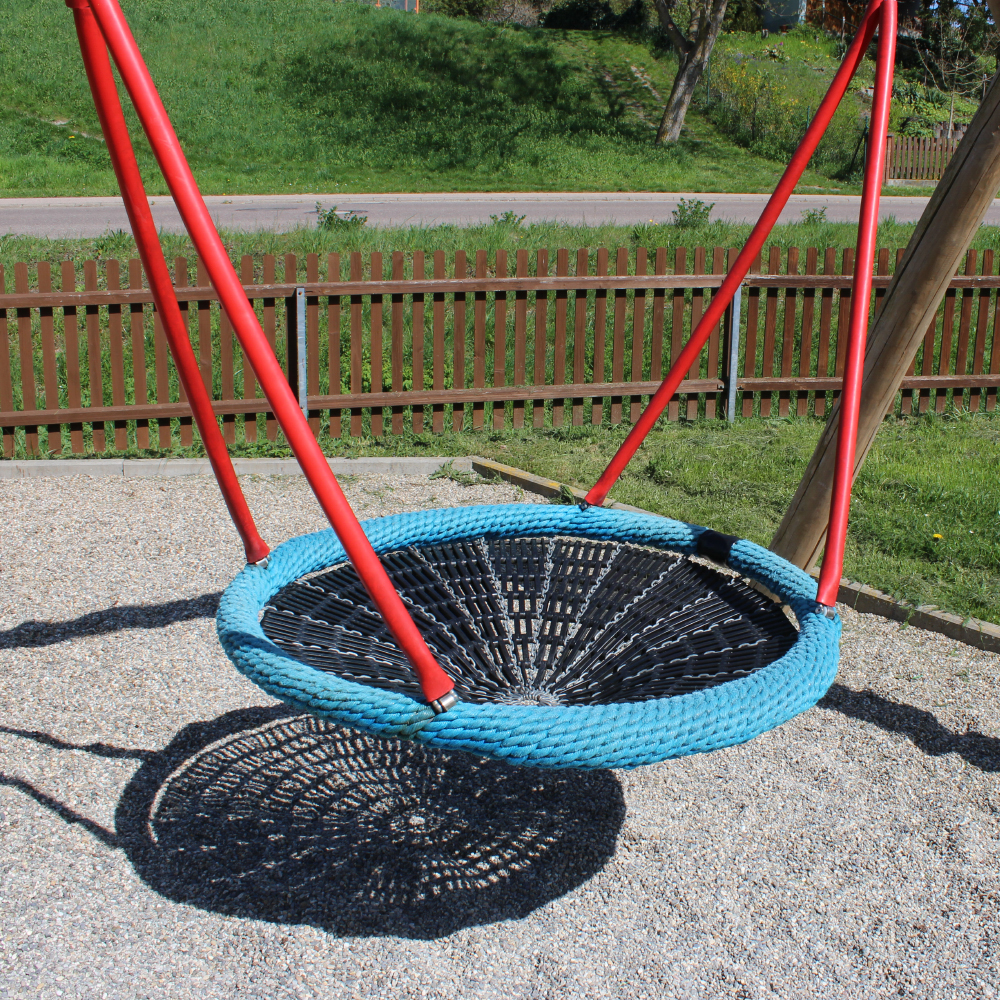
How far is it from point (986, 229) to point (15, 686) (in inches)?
441

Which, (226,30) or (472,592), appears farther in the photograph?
(226,30)

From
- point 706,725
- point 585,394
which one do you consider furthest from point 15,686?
point 585,394

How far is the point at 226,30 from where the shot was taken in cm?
2448

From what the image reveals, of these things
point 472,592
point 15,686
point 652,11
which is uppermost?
point 652,11

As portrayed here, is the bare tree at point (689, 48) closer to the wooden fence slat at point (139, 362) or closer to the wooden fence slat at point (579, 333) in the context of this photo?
the wooden fence slat at point (579, 333)

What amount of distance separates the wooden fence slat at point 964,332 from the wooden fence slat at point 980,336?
0.06 m

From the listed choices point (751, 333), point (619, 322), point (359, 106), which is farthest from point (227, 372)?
point (359, 106)

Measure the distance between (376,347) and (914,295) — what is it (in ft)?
12.6

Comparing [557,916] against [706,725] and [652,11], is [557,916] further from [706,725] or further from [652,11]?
[652,11]

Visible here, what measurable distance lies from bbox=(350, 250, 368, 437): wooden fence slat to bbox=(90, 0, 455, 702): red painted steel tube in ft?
15.2

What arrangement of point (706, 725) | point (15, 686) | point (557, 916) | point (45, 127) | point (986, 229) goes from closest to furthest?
point (706, 725), point (557, 916), point (15, 686), point (986, 229), point (45, 127)

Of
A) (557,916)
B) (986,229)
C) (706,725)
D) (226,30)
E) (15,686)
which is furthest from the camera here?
(226,30)

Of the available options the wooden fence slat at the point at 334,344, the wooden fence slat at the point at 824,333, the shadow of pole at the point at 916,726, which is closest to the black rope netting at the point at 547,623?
the shadow of pole at the point at 916,726

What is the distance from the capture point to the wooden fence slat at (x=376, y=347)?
6316 mm
